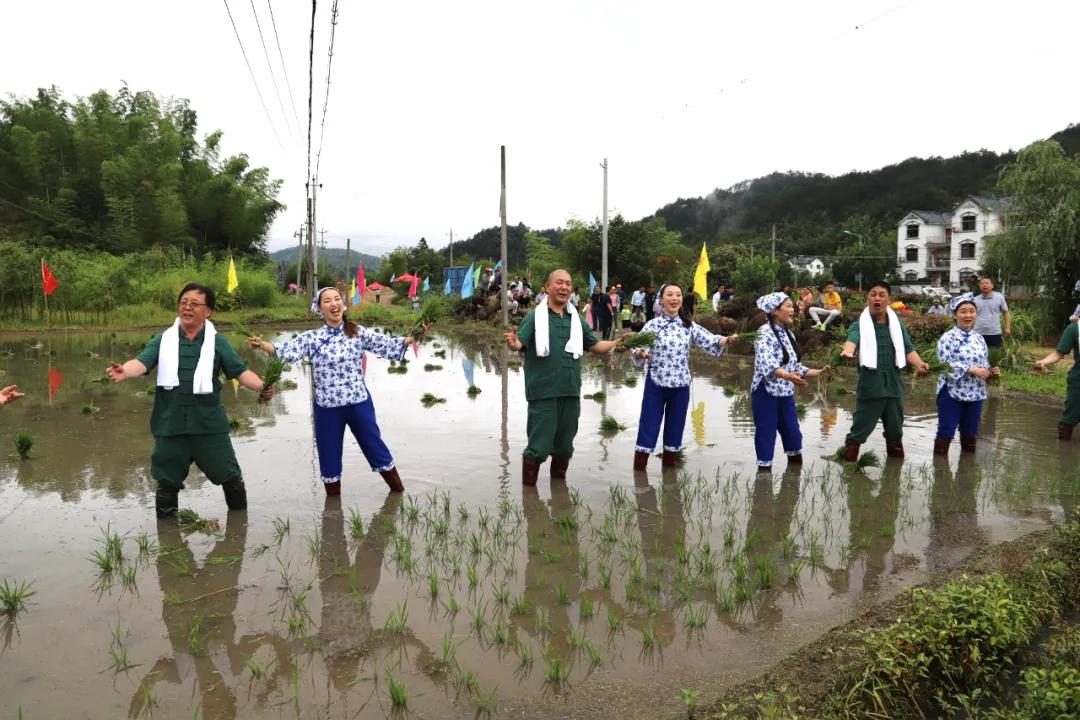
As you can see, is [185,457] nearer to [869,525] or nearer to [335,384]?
[335,384]

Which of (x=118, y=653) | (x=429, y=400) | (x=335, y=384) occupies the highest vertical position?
(x=335, y=384)

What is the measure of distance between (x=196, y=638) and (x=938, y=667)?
10.7 feet

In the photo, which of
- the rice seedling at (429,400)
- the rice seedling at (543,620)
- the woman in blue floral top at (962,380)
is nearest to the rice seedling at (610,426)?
the rice seedling at (429,400)

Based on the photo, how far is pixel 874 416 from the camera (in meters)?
6.93

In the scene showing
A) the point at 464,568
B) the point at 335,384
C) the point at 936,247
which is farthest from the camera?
the point at 936,247

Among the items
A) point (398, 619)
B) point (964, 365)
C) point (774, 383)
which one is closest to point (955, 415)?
point (964, 365)

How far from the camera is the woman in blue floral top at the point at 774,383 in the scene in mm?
6711

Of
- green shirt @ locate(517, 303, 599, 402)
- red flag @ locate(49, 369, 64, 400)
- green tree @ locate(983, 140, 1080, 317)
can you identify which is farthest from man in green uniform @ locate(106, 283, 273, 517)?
green tree @ locate(983, 140, 1080, 317)

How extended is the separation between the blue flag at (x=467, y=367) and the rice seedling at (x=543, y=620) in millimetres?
9130

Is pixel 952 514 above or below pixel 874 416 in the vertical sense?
below

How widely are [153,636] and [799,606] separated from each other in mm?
3188

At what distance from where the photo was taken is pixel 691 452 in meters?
7.70

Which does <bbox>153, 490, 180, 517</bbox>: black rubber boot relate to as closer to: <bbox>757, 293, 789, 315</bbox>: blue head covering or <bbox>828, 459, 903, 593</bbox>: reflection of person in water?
<bbox>828, 459, 903, 593</bbox>: reflection of person in water

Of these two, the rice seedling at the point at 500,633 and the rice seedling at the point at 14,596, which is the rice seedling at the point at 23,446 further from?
the rice seedling at the point at 500,633
